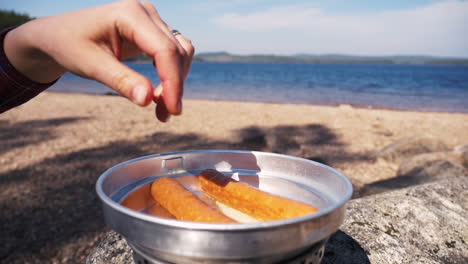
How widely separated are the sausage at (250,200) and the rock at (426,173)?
11.1 ft

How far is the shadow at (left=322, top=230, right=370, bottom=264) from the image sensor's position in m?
1.53

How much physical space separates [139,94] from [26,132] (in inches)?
326

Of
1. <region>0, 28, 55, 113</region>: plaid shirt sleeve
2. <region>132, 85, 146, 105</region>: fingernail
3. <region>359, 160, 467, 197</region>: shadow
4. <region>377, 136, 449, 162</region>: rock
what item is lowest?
A: <region>377, 136, 449, 162</region>: rock

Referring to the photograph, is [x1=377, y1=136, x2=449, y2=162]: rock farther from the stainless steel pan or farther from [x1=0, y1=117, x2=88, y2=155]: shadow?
[x1=0, y1=117, x2=88, y2=155]: shadow

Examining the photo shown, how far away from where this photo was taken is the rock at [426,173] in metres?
4.10

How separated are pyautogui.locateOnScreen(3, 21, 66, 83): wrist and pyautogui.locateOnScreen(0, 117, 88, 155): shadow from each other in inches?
239

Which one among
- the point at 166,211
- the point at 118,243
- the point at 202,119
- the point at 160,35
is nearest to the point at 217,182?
the point at 166,211

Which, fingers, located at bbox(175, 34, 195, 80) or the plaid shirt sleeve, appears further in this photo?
the plaid shirt sleeve

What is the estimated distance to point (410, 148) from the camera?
610 centimetres

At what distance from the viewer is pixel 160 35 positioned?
2.78 ft

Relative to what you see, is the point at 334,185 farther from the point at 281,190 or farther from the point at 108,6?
the point at 108,6

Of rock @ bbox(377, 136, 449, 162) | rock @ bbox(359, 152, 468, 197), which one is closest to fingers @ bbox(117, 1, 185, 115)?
rock @ bbox(359, 152, 468, 197)

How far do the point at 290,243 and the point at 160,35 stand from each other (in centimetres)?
61

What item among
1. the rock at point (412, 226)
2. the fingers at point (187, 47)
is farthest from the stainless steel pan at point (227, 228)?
the rock at point (412, 226)
